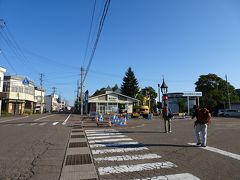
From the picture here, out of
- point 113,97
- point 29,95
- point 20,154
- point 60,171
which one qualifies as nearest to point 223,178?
point 60,171

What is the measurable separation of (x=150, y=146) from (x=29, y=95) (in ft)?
208

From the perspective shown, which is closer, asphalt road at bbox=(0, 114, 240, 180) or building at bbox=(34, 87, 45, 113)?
asphalt road at bbox=(0, 114, 240, 180)

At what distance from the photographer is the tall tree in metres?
79.6

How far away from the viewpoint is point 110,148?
9281 millimetres

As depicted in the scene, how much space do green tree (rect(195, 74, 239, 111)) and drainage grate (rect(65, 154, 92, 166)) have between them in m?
55.8

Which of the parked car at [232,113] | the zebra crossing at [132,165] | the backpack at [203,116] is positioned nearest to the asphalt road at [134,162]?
the zebra crossing at [132,165]

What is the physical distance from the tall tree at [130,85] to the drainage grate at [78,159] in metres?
70.9

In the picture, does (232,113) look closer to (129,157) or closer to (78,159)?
(129,157)

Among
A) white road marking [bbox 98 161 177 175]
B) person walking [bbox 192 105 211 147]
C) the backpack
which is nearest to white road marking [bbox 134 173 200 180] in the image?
white road marking [bbox 98 161 177 175]

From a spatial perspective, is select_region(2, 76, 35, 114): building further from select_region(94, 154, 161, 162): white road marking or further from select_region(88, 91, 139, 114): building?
select_region(94, 154, 161, 162): white road marking

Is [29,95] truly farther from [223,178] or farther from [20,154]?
→ [223,178]

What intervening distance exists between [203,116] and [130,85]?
7078 centimetres

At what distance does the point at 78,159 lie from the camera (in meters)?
7.63

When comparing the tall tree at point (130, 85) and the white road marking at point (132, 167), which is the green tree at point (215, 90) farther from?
the white road marking at point (132, 167)
